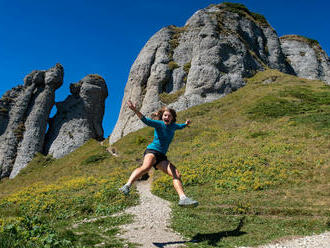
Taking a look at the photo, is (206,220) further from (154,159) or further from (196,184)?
(196,184)

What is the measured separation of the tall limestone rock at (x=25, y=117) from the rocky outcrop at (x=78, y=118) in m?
2.47

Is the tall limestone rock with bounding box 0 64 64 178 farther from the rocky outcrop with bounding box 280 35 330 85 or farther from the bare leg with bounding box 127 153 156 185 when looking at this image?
the rocky outcrop with bounding box 280 35 330 85

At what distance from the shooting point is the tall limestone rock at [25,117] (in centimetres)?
4966

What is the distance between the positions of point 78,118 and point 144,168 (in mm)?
53355

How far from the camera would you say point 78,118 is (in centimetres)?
5778

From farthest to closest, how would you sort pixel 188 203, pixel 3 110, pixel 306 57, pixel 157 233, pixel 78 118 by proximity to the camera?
1. pixel 306 57
2. pixel 78 118
3. pixel 3 110
4. pixel 157 233
5. pixel 188 203

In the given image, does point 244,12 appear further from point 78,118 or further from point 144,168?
point 144,168

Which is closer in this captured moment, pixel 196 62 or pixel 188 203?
pixel 188 203

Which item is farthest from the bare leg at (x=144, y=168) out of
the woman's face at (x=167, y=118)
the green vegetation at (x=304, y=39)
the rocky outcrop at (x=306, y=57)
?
the green vegetation at (x=304, y=39)

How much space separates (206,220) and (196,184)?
6854mm

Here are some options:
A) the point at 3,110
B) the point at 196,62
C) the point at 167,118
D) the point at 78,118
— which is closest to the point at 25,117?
the point at 3,110

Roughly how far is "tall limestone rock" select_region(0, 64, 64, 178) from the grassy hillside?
34.2ft

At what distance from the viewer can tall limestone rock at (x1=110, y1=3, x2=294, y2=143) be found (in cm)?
4856

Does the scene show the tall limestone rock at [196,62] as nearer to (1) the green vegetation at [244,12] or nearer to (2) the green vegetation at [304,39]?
(1) the green vegetation at [244,12]
